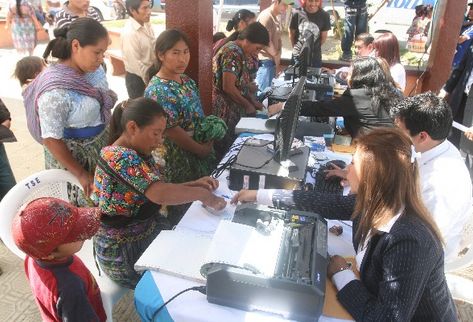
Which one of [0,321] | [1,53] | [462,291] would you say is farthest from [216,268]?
[1,53]

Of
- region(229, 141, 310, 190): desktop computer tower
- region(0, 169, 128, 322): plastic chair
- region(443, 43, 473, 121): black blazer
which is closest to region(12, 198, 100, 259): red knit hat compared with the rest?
region(0, 169, 128, 322): plastic chair

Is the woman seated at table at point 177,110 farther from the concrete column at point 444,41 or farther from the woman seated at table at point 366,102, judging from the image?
the concrete column at point 444,41

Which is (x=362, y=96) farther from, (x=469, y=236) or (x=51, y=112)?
(x=51, y=112)

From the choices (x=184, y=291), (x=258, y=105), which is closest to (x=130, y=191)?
(x=184, y=291)

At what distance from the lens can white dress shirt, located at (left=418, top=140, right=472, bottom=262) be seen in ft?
5.42

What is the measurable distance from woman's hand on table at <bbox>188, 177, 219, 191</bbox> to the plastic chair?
0.58 m

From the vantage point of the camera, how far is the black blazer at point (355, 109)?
2.76 metres

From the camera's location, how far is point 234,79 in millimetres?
3172

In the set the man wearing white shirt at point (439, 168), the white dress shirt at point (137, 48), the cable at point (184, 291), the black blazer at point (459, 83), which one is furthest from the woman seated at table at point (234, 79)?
the black blazer at point (459, 83)

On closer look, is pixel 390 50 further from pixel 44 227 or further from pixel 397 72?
pixel 44 227

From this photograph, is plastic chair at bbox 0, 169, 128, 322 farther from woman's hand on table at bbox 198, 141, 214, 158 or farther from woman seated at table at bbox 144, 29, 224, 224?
woman's hand on table at bbox 198, 141, 214, 158

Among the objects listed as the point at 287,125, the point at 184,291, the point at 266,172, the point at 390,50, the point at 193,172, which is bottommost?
the point at 193,172

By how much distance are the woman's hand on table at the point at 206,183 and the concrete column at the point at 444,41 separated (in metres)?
4.53

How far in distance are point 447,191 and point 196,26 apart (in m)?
2.13
